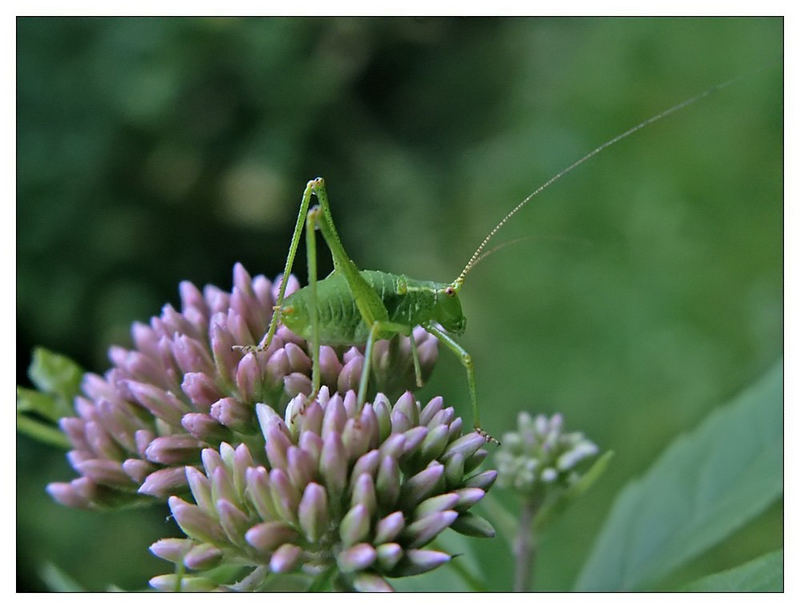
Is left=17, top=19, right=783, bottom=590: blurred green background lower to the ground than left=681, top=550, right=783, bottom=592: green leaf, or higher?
higher

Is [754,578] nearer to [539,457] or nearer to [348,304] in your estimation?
[539,457]

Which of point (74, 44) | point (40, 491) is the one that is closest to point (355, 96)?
point (74, 44)

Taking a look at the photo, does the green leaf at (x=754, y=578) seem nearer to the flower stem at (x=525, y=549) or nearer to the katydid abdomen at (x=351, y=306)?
the flower stem at (x=525, y=549)

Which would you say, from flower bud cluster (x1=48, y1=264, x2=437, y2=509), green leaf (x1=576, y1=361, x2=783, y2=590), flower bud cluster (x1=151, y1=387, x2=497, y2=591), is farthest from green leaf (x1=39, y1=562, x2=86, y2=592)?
green leaf (x1=576, y1=361, x2=783, y2=590)

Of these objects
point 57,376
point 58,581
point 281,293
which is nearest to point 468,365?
point 281,293

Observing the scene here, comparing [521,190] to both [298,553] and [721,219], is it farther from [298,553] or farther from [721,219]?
[298,553]

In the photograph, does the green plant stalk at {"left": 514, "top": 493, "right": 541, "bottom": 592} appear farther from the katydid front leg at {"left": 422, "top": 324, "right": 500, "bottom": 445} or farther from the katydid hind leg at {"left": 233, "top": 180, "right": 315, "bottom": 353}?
the katydid hind leg at {"left": 233, "top": 180, "right": 315, "bottom": 353}
